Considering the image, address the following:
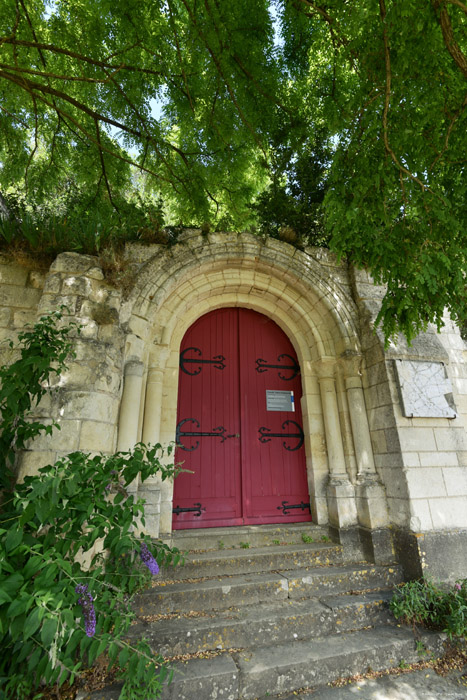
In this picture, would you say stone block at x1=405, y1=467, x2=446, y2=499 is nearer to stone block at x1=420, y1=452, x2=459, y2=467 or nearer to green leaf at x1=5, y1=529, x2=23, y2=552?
stone block at x1=420, y1=452, x2=459, y2=467

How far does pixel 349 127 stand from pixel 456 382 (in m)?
2.66

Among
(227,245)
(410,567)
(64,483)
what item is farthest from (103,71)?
(410,567)

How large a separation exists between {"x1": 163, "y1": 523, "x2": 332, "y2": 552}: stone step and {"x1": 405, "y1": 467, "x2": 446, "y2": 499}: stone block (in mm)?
868

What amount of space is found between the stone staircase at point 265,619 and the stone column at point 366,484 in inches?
6.9

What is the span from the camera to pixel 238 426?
346 cm

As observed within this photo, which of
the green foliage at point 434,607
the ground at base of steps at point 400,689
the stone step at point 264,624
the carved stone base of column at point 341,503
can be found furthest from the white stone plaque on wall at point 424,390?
the ground at base of steps at point 400,689

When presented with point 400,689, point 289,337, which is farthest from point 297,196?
point 400,689

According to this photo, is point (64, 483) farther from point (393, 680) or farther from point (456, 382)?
point (456, 382)

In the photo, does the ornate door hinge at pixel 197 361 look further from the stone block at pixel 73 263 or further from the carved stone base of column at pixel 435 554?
the carved stone base of column at pixel 435 554

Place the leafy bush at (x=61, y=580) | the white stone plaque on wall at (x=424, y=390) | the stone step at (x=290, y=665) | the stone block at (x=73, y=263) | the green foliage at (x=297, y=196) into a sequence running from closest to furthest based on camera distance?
the leafy bush at (x=61, y=580)
the stone step at (x=290, y=665)
the stone block at (x=73, y=263)
the white stone plaque on wall at (x=424, y=390)
the green foliage at (x=297, y=196)

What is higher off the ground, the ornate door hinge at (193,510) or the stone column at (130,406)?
the stone column at (130,406)

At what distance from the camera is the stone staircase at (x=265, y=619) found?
1.84 metres

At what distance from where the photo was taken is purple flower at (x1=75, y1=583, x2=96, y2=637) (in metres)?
1.31

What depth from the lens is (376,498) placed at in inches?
117
